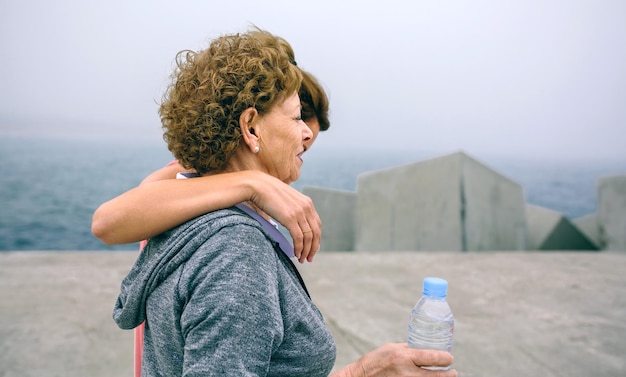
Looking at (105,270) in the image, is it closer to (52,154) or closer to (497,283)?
(497,283)

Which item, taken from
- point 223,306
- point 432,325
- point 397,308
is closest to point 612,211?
point 397,308

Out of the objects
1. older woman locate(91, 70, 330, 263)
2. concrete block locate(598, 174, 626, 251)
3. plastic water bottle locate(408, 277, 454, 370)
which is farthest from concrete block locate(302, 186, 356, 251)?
older woman locate(91, 70, 330, 263)

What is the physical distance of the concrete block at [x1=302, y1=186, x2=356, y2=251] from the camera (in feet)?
19.1

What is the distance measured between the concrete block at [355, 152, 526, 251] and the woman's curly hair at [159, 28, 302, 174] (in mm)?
4632

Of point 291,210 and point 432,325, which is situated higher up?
point 291,210

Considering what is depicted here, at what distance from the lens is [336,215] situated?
5891 millimetres

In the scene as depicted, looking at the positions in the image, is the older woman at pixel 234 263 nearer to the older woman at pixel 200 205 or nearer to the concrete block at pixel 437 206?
the older woman at pixel 200 205

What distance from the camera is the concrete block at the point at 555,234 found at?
5965mm

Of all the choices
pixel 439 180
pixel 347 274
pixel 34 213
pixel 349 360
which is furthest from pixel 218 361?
pixel 34 213

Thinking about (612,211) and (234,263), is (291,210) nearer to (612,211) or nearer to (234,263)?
(234,263)

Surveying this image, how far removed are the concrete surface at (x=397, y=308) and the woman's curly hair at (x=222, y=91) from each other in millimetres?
1991

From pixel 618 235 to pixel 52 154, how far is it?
676 cm

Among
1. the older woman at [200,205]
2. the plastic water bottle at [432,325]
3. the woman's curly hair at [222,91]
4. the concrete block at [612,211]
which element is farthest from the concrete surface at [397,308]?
the woman's curly hair at [222,91]

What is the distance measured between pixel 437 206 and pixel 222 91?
4.77 metres
